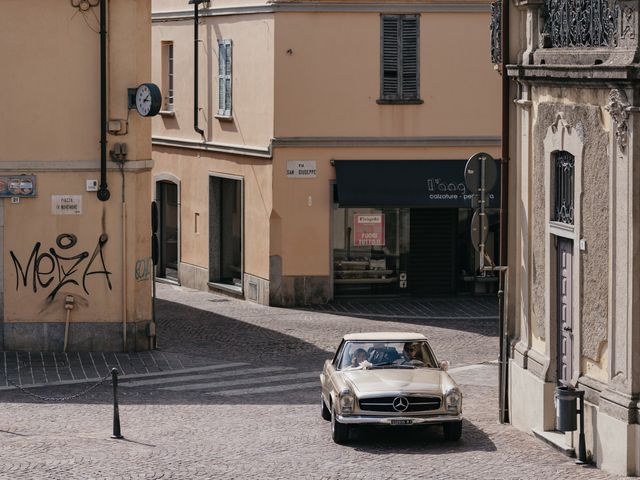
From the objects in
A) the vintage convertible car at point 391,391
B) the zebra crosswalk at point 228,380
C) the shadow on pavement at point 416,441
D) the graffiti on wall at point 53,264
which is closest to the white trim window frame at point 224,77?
the graffiti on wall at point 53,264

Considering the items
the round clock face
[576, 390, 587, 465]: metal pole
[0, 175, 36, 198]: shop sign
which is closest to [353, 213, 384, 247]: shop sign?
the round clock face

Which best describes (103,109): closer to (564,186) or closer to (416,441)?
(416,441)

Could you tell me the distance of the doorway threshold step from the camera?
59.7ft

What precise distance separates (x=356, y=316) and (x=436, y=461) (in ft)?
49.2

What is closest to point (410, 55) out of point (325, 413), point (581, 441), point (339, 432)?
point (325, 413)

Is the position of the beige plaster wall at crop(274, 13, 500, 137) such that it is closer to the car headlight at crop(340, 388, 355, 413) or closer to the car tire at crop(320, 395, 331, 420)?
the car tire at crop(320, 395, 331, 420)

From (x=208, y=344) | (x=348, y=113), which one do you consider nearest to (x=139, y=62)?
(x=208, y=344)

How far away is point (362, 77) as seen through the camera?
34.3 meters

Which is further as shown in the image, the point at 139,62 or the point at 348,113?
the point at 348,113

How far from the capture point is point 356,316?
32938mm

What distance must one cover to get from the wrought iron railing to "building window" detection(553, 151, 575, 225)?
145 centimetres

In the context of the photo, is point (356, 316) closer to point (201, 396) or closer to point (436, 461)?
point (201, 396)

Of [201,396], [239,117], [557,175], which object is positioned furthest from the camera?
[239,117]

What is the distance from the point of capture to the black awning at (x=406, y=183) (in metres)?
34.0
